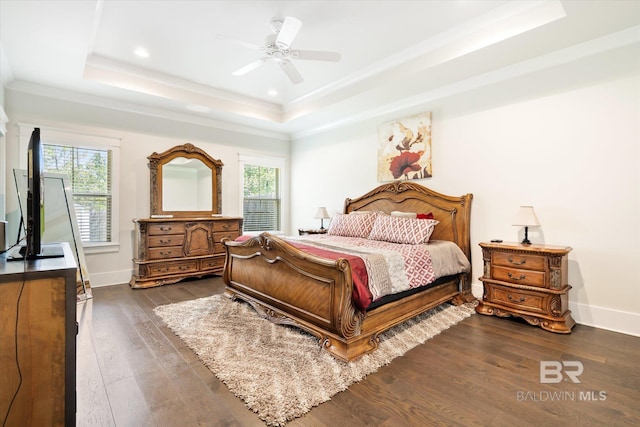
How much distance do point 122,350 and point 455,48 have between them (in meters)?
4.23

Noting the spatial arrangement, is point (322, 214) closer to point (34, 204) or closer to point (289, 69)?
point (289, 69)

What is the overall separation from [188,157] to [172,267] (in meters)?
1.87

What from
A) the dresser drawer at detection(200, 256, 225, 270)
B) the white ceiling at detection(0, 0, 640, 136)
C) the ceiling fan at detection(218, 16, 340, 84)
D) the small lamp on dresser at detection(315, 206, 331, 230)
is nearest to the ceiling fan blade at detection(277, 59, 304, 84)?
the ceiling fan at detection(218, 16, 340, 84)

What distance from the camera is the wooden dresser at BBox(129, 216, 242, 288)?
175 inches

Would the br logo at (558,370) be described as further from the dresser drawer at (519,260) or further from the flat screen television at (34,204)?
the flat screen television at (34,204)

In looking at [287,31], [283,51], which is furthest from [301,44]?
[287,31]

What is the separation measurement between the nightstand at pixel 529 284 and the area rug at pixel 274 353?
38 centimetres

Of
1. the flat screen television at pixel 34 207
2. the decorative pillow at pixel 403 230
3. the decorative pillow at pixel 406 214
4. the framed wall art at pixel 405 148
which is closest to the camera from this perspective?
the flat screen television at pixel 34 207

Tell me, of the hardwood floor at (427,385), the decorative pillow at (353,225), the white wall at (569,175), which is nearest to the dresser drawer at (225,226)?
the decorative pillow at (353,225)

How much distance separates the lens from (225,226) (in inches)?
206

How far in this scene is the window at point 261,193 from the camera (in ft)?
20.0

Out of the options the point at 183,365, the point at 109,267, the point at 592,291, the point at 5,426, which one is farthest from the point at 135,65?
the point at 592,291

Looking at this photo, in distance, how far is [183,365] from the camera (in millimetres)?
2234

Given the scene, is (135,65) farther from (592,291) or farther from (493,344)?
(592,291)
